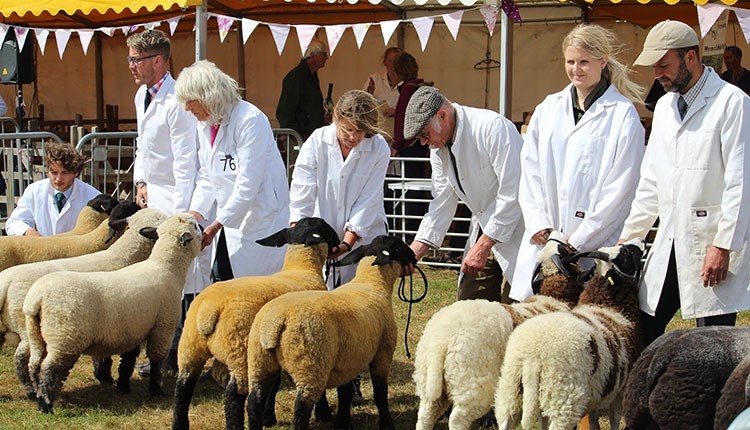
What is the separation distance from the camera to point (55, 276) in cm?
541

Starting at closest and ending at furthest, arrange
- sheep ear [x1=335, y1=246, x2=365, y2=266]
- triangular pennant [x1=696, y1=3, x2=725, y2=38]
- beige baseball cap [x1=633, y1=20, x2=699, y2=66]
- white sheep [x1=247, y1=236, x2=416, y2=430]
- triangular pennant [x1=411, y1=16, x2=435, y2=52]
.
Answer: beige baseball cap [x1=633, y1=20, x2=699, y2=66] → white sheep [x1=247, y1=236, x2=416, y2=430] → sheep ear [x1=335, y1=246, x2=365, y2=266] → triangular pennant [x1=696, y1=3, x2=725, y2=38] → triangular pennant [x1=411, y1=16, x2=435, y2=52]

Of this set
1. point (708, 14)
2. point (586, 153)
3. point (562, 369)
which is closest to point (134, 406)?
point (562, 369)

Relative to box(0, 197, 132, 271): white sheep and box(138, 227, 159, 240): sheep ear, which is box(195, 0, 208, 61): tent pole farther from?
box(138, 227, 159, 240): sheep ear

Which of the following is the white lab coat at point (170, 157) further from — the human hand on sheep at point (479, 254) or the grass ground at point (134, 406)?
the human hand on sheep at point (479, 254)

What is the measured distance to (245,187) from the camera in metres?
5.66

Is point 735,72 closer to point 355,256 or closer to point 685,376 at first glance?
point 355,256

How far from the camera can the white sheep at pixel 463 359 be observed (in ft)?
13.5

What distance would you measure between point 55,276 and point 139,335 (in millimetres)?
621

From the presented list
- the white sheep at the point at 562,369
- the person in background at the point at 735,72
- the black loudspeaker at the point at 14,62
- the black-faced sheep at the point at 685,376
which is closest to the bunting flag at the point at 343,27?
the black loudspeaker at the point at 14,62

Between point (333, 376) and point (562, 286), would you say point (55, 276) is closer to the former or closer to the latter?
point (333, 376)

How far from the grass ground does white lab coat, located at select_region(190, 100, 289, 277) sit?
2.79 feet

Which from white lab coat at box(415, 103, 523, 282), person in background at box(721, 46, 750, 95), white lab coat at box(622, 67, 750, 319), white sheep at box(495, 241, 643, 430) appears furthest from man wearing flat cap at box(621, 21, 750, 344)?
person in background at box(721, 46, 750, 95)

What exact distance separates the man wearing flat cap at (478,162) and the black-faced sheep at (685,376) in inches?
60.7

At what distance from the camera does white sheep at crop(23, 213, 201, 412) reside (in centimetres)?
533
